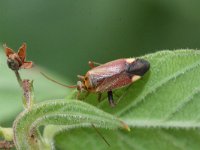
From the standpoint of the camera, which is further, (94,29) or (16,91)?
(94,29)

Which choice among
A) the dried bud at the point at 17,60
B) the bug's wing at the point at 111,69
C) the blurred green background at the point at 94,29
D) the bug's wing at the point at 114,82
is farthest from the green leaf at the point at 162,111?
the blurred green background at the point at 94,29

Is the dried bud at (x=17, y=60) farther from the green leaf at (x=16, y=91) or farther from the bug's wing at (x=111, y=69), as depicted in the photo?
the bug's wing at (x=111, y=69)

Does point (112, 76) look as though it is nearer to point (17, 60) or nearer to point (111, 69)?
point (111, 69)

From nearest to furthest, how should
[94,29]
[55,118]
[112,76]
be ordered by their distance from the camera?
1. [55,118]
2. [112,76]
3. [94,29]

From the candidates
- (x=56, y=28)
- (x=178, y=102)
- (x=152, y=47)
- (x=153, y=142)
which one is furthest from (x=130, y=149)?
(x=56, y=28)

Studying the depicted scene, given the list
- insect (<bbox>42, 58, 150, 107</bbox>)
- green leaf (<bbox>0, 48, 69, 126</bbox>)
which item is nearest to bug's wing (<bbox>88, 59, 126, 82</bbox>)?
insect (<bbox>42, 58, 150, 107</bbox>)

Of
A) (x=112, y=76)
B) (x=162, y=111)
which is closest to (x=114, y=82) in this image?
Result: (x=112, y=76)

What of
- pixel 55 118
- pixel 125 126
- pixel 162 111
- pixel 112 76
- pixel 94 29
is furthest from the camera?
pixel 94 29
